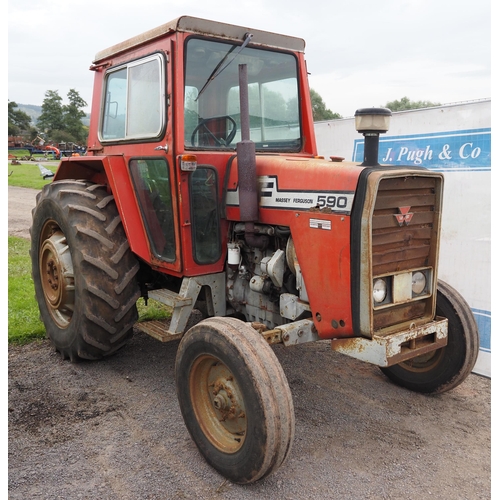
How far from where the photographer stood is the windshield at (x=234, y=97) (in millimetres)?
3611

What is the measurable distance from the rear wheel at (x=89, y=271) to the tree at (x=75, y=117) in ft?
200

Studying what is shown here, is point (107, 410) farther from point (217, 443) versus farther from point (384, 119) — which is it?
point (384, 119)

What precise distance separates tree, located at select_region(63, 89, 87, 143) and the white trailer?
61243mm

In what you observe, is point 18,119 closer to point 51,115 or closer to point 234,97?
point 51,115

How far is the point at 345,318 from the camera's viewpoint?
303cm

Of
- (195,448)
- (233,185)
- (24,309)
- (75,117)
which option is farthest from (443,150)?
(75,117)

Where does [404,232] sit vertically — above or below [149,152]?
below

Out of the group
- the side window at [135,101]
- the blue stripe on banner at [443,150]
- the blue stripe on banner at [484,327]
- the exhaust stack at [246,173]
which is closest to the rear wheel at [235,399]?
the exhaust stack at [246,173]

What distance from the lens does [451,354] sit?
3.79m

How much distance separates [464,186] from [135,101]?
298cm

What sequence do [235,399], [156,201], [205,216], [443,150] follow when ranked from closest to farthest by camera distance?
[235,399]
[205,216]
[156,201]
[443,150]

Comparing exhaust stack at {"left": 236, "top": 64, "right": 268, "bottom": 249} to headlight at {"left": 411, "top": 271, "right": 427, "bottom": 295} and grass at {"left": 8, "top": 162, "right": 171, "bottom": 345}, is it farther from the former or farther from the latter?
grass at {"left": 8, "top": 162, "right": 171, "bottom": 345}

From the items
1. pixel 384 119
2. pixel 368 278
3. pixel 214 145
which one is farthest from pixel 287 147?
pixel 368 278

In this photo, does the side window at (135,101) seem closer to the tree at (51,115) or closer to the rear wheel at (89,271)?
the rear wheel at (89,271)
